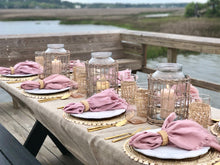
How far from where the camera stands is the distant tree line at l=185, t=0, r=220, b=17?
2291cm

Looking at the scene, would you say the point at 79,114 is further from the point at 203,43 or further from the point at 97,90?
the point at 203,43

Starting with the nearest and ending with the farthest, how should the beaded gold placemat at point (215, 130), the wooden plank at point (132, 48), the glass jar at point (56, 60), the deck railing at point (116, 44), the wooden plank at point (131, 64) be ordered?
the beaded gold placemat at point (215, 130)
the glass jar at point (56, 60)
the deck railing at point (116, 44)
the wooden plank at point (131, 64)
the wooden plank at point (132, 48)

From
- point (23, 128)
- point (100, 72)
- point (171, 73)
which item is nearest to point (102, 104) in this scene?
point (100, 72)

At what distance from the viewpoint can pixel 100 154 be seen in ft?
3.87

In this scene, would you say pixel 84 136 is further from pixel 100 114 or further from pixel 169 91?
pixel 169 91

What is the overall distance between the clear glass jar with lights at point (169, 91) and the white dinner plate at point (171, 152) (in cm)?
26

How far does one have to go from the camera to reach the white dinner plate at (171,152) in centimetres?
101

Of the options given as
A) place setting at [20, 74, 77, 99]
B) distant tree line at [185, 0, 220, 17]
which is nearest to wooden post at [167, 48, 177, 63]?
place setting at [20, 74, 77, 99]

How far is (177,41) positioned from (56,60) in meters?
1.71

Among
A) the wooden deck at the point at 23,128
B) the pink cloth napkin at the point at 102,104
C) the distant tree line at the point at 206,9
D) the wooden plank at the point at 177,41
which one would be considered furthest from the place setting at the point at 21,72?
the distant tree line at the point at 206,9

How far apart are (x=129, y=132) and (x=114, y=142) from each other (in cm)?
11

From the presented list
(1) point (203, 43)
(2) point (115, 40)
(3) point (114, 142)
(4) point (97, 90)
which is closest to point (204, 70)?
(2) point (115, 40)

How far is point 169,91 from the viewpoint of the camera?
1319 millimetres

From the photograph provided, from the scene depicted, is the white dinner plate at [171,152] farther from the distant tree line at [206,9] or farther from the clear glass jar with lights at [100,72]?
the distant tree line at [206,9]
